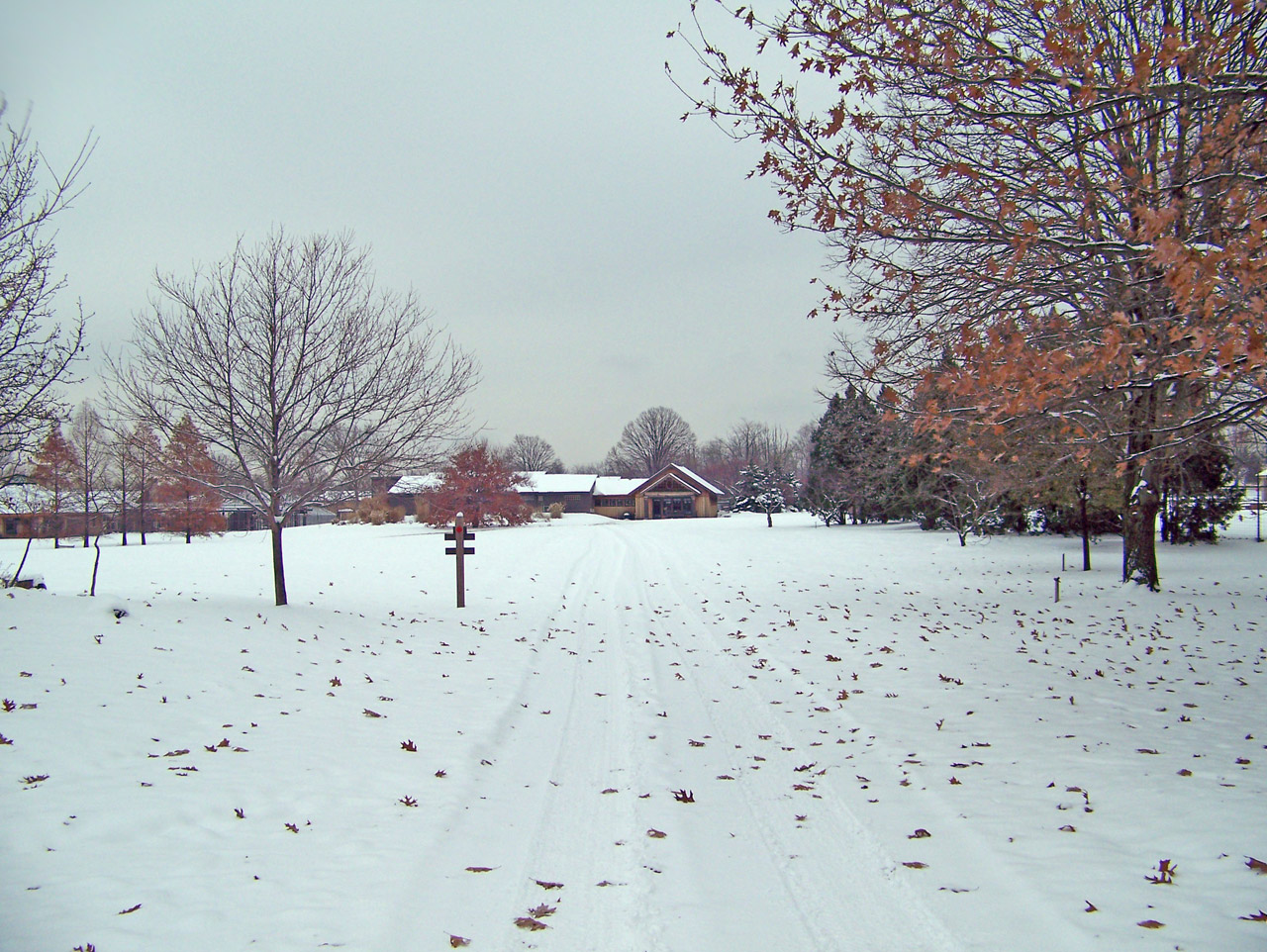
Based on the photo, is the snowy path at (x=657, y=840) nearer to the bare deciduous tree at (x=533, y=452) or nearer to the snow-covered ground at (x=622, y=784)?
the snow-covered ground at (x=622, y=784)

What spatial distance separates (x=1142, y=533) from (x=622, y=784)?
14.7m

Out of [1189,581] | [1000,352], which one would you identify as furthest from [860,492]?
[1000,352]

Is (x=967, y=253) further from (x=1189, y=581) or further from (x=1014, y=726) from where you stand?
(x=1189, y=581)

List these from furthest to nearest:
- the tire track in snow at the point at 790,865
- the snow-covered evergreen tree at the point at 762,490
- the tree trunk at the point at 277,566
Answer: the snow-covered evergreen tree at the point at 762,490
the tree trunk at the point at 277,566
the tire track in snow at the point at 790,865

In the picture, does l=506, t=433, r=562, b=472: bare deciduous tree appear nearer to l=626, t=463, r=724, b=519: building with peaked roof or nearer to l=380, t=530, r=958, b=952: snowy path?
l=626, t=463, r=724, b=519: building with peaked roof

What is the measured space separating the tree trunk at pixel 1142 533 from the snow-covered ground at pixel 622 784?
3.94 metres

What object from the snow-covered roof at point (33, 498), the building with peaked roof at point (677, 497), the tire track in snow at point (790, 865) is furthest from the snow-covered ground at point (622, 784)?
the building with peaked roof at point (677, 497)

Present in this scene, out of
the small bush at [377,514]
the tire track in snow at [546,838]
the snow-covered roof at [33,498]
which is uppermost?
the snow-covered roof at [33,498]

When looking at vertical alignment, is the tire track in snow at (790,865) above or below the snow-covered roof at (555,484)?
below

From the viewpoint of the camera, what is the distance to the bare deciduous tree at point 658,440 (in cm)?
10450

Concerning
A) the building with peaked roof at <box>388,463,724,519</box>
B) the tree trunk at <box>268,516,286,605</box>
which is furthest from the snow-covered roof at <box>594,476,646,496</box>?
the tree trunk at <box>268,516,286,605</box>

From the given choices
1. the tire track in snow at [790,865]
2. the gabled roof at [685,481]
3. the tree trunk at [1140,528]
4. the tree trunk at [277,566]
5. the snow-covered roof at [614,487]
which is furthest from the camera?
the snow-covered roof at [614,487]

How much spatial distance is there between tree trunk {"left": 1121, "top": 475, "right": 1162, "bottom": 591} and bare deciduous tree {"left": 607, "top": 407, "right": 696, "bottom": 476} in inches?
3478

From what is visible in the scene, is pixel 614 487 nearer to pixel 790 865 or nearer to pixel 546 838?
pixel 546 838
